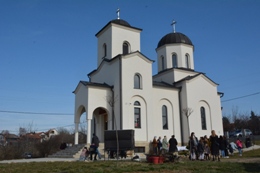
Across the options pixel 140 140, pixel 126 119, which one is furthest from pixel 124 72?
pixel 140 140

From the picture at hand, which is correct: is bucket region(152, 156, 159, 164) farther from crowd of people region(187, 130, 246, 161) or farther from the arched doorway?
the arched doorway

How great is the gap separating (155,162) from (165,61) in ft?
63.1

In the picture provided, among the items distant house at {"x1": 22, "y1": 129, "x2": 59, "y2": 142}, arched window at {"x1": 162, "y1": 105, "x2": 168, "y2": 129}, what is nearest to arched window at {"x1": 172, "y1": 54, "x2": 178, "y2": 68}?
arched window at {"x1": 162, "y1": 105, "x2": 168, "y2": 129}

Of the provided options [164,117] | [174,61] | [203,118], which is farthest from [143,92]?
[174,61]

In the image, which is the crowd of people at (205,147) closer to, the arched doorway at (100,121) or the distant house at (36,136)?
the arched doorway at (100,121)

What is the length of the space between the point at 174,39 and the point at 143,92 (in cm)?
980

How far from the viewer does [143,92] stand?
24062 mm

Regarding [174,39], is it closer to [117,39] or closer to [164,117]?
[117,39]

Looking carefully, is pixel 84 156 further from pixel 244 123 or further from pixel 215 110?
pixel 244 123

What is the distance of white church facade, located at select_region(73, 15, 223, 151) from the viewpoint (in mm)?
23047

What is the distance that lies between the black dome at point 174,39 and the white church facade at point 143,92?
0.18 feet

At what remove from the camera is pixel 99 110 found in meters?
25.9

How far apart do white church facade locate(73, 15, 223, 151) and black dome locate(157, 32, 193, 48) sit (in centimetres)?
6

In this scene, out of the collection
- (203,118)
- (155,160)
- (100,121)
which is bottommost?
(155,160)
